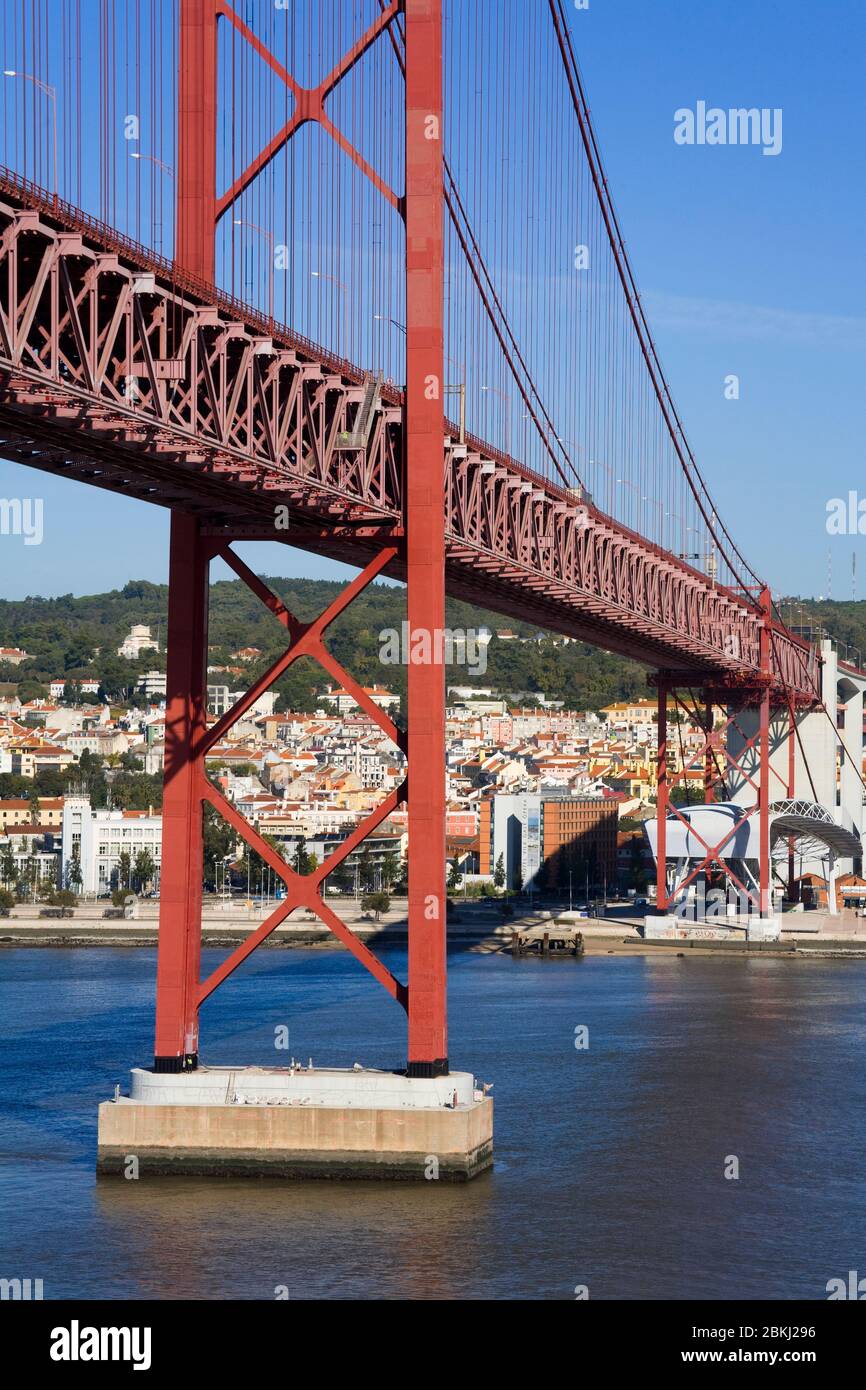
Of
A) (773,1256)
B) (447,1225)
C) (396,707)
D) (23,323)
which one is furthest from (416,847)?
(396,707)

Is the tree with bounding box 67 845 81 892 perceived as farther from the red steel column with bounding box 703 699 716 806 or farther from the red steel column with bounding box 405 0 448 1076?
the red steel column with bounding box 405 0 448 1076

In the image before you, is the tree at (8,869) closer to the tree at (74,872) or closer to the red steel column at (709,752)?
the tree at (74,872)

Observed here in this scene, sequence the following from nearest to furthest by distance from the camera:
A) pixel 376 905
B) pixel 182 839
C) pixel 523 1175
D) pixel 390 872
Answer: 1. pixel 523 1175
2. pixel 182 839
3. pixel 376 905
4. pixel 390 872

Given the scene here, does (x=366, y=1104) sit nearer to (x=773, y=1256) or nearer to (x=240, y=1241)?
(x=240, y=1241)

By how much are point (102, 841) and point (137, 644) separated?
99.6m

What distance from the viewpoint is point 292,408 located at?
23656mm

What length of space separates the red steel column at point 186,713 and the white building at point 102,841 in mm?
62471

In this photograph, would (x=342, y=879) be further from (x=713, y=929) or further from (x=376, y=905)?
(x=713, y=929)

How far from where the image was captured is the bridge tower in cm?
2422

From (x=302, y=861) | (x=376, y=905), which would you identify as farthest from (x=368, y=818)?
(x=302, y=861)

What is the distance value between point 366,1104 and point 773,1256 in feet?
15.3

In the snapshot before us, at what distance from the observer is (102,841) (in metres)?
88.6

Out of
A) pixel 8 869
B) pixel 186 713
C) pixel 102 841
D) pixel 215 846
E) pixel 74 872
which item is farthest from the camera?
pixel 102 841
